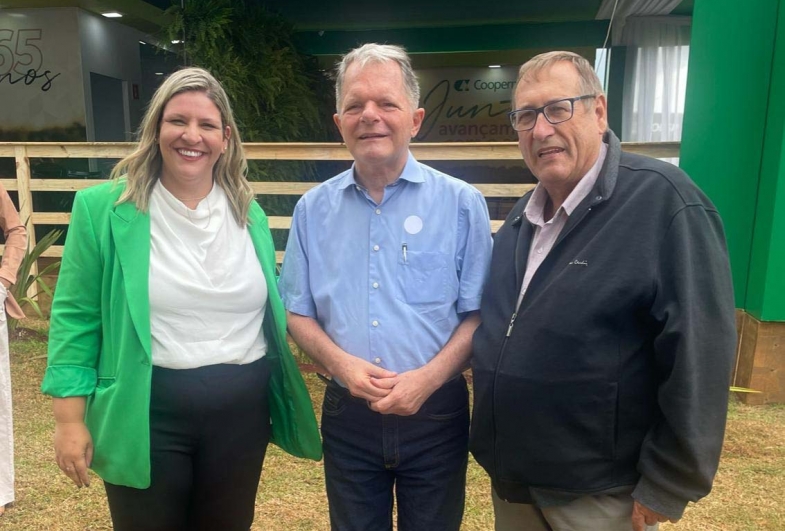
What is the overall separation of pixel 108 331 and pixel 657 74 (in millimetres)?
8567

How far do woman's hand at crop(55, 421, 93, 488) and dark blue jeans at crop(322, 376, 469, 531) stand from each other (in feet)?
2.18

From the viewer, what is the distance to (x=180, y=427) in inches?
66.4

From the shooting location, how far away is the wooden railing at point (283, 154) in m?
4.89

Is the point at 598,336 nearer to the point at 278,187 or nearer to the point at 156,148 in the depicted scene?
the point at 156,148

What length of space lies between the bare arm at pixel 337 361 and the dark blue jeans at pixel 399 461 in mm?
116

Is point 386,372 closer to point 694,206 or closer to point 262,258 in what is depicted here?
point 262,258

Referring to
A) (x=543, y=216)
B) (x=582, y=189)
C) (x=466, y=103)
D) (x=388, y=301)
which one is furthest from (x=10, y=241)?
(x=466, y=103)

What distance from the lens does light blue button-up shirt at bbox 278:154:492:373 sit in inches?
67.2

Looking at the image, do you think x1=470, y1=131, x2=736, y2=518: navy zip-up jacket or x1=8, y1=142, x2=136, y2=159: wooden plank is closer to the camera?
x1=470, y1=131, x2=736, y2=518: navy zip-up jacket

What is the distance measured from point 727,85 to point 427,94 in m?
7.38

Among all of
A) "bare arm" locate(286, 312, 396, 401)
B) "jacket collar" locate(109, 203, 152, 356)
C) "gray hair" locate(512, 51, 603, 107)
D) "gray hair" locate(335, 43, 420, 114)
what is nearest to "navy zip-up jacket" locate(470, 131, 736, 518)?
"gray hair" locate(512, 51, 603, 107)

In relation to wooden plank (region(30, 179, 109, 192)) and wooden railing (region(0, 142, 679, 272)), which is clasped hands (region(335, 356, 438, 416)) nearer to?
wooden railing (region(0, 142, 679, 272))

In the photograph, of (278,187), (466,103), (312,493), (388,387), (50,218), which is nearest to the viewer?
(388,387)

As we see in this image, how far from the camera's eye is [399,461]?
5.71 ft
